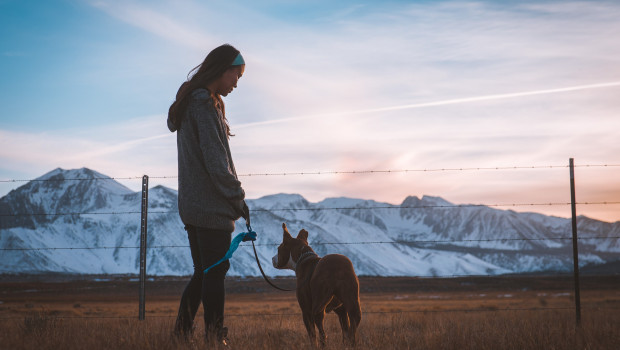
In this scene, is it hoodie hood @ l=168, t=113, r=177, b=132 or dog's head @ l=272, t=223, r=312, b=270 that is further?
dog's head @ l=272, t=223, r=312, b=270

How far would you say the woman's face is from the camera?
483cm

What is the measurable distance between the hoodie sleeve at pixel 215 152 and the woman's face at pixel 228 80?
9.7 inches

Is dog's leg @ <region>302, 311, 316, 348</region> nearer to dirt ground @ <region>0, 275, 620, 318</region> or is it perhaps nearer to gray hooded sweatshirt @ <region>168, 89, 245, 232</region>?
gray hooded sweatshirt @ <region>168, 89, 245, 232</region>

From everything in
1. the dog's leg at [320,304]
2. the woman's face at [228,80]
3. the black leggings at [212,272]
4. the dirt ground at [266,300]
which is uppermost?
the woman's face at [228,80]

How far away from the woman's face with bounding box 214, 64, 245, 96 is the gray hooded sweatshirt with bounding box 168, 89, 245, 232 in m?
0.18

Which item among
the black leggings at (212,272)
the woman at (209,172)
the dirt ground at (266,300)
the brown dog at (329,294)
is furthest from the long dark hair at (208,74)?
the dirt ground at (266,300)

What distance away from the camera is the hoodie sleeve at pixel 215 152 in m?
4.56

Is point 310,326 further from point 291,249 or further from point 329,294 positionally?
Result: point 291,249

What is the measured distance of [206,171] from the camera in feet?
15.5

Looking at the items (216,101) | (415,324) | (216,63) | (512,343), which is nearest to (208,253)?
(216,101)

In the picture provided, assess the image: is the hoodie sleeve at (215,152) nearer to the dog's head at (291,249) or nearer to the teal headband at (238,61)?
the teal headband at (238,61)

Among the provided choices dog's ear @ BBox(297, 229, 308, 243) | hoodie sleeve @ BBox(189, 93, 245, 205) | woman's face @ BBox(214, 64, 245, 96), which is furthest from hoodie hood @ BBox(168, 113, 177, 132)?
dog's ear @ BBox(297, 229, 308, 243)

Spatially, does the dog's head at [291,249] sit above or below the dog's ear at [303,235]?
below

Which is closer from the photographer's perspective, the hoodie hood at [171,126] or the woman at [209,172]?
the woman at [209,172]
